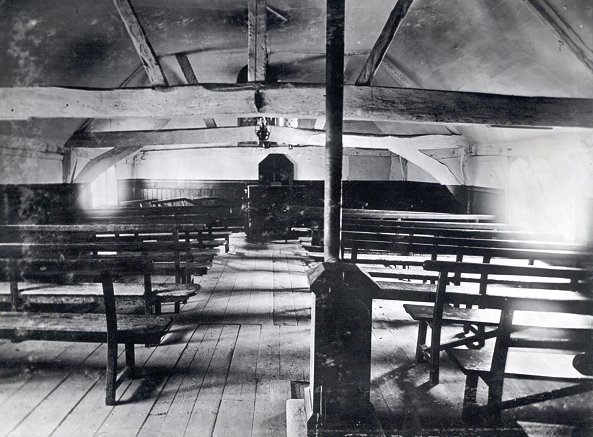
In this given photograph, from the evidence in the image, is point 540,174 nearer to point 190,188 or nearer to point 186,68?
point 186,68

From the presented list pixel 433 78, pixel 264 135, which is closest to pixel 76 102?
pixel 264 135

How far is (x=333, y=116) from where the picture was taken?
2.27 metres

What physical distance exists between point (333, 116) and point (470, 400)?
200 cm

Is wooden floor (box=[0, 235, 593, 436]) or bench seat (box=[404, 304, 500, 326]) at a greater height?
bench seat (box=[404, 304, 500, 326])

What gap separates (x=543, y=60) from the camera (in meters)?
5.60

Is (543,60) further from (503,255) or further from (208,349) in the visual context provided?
(208,349)

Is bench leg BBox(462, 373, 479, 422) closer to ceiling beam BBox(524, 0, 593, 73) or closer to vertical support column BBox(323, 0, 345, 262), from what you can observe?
vertical support column BBox(323, 0, 345, 262)

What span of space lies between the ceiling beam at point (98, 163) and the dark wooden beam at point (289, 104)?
4.73 m

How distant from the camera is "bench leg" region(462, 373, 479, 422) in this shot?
2532 millimetres

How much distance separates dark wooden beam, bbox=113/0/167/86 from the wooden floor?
3.04 metres

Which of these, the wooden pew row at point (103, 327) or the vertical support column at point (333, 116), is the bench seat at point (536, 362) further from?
the wooden pew row at point (103, 327)

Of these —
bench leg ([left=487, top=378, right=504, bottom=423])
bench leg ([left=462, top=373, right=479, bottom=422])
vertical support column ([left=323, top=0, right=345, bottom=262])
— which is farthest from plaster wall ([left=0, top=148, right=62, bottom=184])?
bench leg ([left=487, top=378, right=504, bottom=423])

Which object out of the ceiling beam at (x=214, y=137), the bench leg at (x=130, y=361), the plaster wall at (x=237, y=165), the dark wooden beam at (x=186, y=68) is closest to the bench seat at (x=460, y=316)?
the bench leg at (x=130, y=361)

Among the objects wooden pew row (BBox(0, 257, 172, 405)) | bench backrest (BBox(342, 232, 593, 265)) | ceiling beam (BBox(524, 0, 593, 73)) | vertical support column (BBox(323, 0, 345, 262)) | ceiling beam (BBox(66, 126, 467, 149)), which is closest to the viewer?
vertical support column (BBox(323, 0, 345, 262))
